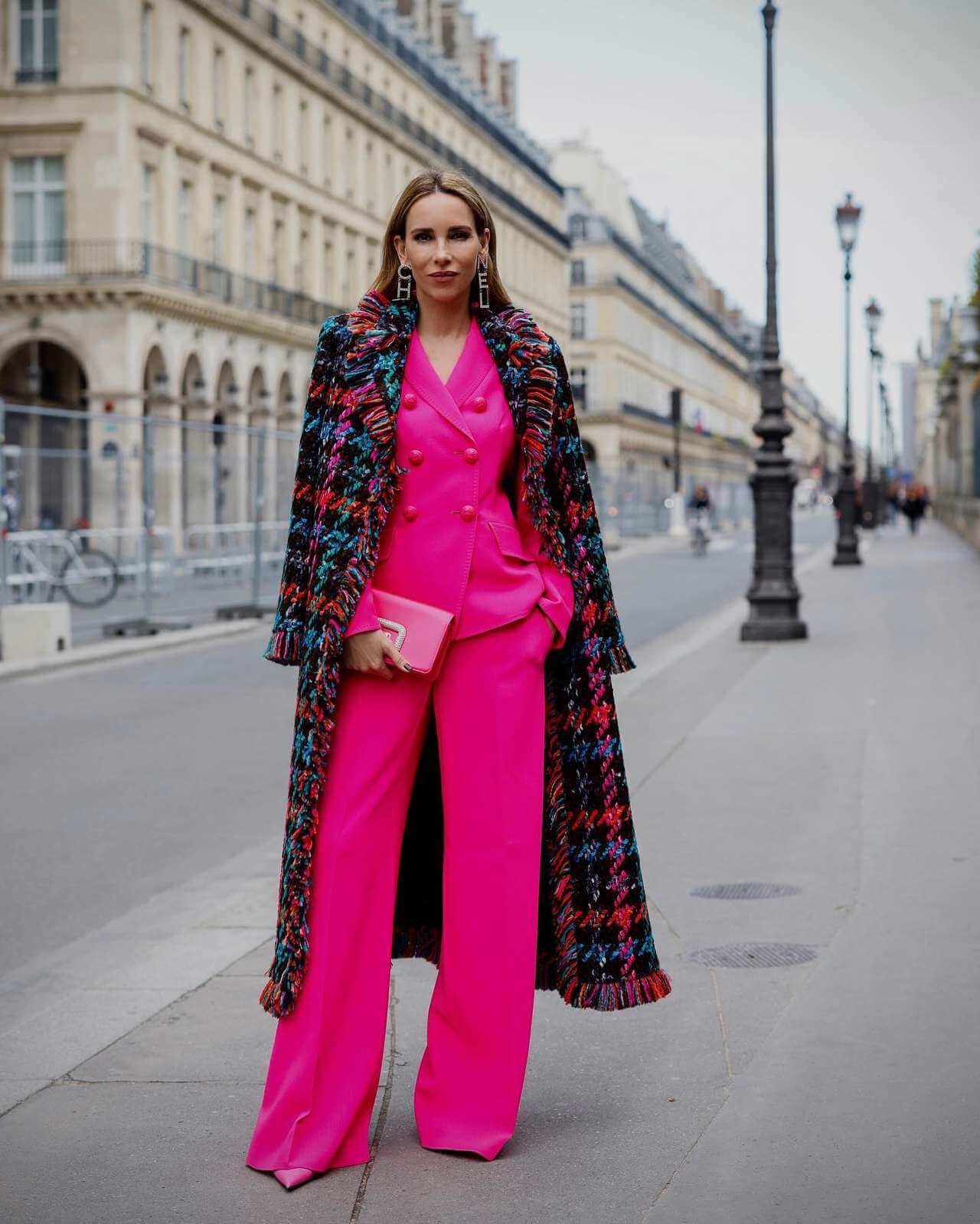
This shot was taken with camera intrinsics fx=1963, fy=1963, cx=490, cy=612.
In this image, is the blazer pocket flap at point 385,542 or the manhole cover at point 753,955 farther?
the manhole cover at point 753,955

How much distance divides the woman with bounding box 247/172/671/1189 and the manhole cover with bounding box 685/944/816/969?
1.65 metres

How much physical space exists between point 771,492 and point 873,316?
38.4m

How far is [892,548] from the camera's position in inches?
1678

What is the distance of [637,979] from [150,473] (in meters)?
17.5

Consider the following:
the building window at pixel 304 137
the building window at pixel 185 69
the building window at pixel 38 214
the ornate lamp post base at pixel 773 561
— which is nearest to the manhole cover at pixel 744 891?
the ornate lamp post base at pixel 773 561

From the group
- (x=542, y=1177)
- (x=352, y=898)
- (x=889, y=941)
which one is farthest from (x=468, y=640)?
(x=889, y=941)

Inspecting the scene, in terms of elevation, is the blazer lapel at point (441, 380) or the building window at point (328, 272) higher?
the building window at point (328, 272)

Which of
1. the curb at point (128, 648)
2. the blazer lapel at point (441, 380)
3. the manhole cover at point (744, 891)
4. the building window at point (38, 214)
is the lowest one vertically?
the manhole cover at point (744, 891)

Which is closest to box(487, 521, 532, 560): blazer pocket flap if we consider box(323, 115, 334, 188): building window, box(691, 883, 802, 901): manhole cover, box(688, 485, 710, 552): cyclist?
box(691, 883, 802, 901): manhole cover

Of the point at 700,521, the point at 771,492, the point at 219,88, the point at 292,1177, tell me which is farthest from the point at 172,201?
the point at 292,1177

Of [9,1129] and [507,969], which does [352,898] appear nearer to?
[507,969]

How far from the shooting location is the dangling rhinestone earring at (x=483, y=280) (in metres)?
3.74

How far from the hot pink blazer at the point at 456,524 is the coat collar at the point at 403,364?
37 mm

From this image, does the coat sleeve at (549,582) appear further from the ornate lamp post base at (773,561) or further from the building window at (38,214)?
the building window at (38,214)
